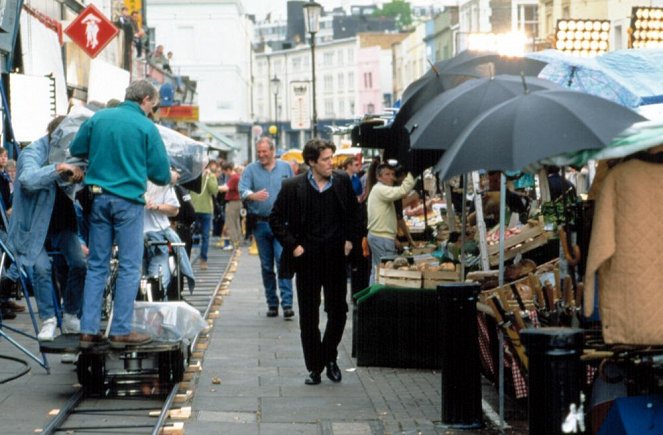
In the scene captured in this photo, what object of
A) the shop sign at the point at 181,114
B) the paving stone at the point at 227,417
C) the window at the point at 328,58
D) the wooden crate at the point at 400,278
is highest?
the window at the point at 328,58

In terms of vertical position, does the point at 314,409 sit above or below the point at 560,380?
below

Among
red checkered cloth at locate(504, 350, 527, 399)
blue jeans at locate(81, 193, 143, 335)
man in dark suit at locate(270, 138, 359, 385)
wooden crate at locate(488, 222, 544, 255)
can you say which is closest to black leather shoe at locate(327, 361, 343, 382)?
man in dark suit at locate(270, 138, 359, 385)

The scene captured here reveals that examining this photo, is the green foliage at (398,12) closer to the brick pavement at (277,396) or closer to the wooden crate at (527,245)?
the brick pavement at (277,396)

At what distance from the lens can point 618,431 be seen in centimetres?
772

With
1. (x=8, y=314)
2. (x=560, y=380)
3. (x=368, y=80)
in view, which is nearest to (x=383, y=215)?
(x=8, y=314)

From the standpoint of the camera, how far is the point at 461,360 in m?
9.27

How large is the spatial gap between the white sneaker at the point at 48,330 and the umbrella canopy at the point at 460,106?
3.28 meters

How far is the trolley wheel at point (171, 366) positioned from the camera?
10.5 metres

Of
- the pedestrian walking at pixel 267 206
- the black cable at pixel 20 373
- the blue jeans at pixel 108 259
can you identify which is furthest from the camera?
the pedestrian walking at pixel 267 206

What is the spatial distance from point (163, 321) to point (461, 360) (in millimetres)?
2509

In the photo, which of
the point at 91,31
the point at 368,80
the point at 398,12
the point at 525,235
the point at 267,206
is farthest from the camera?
the point at 398,12

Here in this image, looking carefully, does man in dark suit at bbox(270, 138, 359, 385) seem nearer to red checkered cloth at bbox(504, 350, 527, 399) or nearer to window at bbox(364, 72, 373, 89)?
red checkered cloth at bbox(504, 350, 527, 399)

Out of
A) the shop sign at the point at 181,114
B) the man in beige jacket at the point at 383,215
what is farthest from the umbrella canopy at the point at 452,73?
the shop sign at the point at 181,114

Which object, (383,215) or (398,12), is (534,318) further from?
(398,12)
